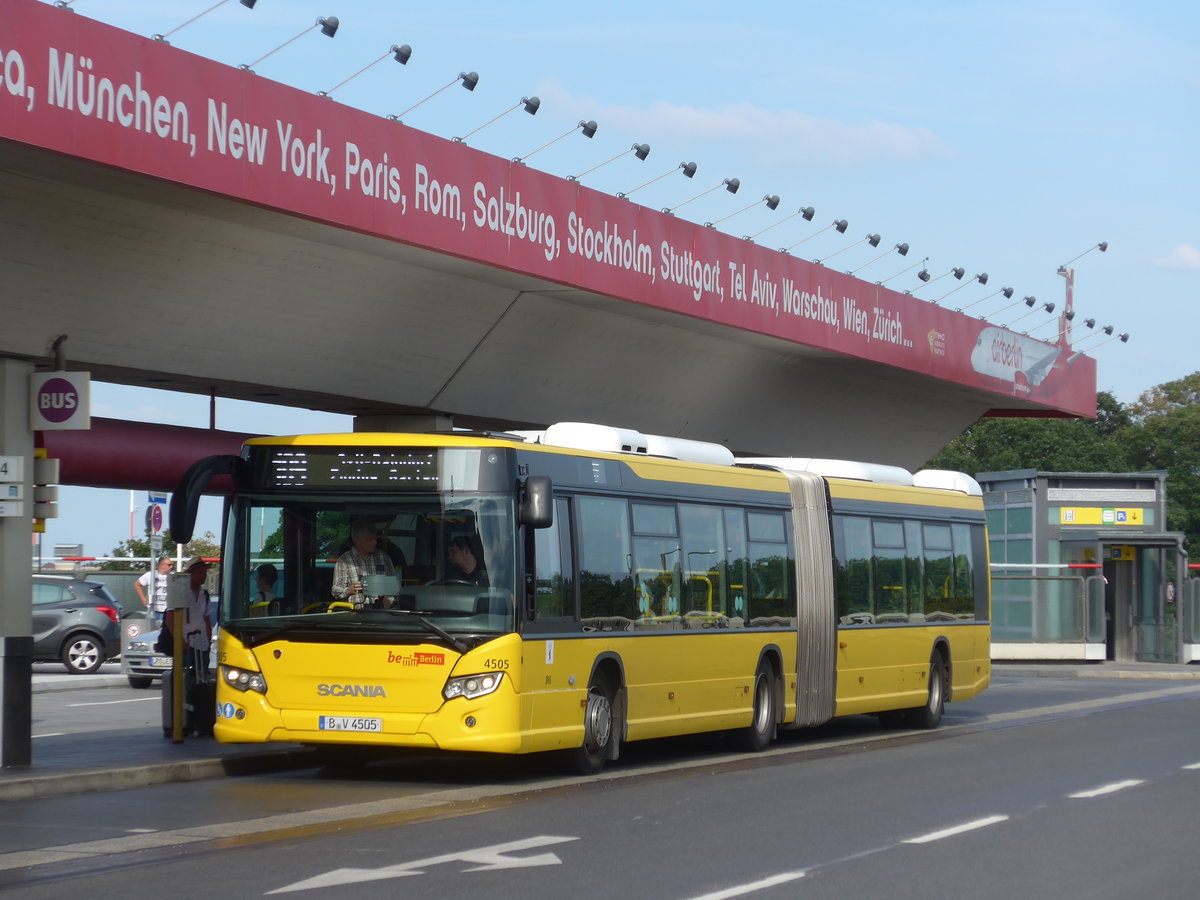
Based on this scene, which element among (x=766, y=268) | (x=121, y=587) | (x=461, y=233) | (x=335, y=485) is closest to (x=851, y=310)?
(x=766, y=268)

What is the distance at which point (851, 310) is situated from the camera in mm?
28922

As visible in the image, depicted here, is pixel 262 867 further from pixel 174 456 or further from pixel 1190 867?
pixel 174 456

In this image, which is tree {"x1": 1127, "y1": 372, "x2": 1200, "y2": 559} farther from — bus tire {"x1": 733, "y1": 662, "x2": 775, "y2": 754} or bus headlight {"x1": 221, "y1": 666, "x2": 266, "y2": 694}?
bus headlight {"x1": 221, "y1": 666, "x2": 266, "y2": 694}

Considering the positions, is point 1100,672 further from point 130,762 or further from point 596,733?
point 130,762

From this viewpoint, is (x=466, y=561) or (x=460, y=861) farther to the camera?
(x=466, y=561)

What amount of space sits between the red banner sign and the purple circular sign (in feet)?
6.23

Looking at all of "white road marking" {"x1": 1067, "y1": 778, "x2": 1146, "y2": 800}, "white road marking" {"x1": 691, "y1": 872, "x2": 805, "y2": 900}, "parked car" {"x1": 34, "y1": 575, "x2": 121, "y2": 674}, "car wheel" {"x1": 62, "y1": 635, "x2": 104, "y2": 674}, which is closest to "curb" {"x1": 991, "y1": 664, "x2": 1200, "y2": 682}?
"parked car" {"x1": 34, "y1": 575, "x2": 121, "y2": 674}

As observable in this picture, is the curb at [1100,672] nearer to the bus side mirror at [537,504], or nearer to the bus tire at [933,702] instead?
the bus tire at [933,702]

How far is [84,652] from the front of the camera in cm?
3262

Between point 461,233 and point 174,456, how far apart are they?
3886mm

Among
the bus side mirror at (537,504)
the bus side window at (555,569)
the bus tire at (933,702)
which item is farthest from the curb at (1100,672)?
the bus side mirror at (537,504)

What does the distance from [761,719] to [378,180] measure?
6.52 meters

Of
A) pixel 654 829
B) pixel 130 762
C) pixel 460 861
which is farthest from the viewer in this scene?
pixel 130 762

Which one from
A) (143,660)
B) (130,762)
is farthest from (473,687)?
(143,660)
